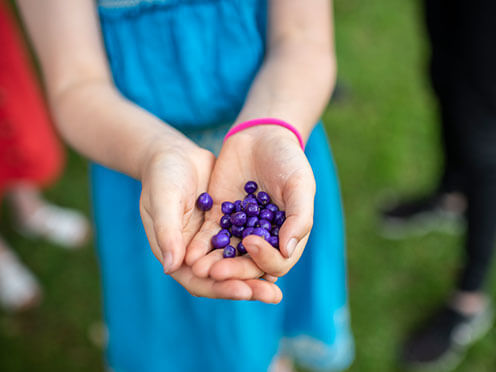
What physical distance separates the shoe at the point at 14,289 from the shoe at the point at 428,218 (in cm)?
263

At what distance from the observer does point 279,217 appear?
4.08 feet

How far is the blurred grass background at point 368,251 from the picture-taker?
284 cm

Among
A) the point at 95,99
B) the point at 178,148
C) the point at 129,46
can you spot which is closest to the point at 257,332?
the point at 178,148

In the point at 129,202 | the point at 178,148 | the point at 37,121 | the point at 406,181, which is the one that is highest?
the point at 178,148

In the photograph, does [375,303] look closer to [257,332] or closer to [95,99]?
[257,332]

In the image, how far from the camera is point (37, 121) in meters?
2.82

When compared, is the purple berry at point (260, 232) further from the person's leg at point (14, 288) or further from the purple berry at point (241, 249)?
the person's leg at point (14, 288)

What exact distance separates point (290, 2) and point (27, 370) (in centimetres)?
272

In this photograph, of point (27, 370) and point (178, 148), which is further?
point (27, 370)

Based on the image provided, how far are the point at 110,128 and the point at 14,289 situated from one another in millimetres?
2300

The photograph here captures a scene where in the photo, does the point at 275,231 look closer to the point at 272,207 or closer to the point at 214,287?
the point at 272,207

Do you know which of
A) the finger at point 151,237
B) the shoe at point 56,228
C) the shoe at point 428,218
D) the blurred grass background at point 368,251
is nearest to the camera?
the finger at point 151,237

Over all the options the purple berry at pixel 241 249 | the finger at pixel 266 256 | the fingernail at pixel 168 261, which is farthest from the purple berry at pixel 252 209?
the fingernail at pixel 168 261

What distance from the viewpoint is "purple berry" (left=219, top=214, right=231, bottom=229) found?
1.25m
